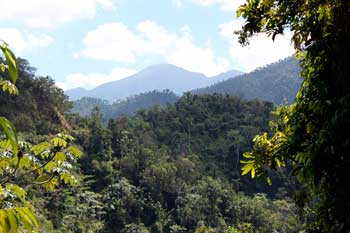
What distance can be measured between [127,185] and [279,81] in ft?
167

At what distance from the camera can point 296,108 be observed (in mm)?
1607

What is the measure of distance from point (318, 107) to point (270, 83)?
213 ft

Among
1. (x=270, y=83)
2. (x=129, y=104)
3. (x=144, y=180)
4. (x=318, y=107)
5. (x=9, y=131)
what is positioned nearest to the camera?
(x=9, y=131)

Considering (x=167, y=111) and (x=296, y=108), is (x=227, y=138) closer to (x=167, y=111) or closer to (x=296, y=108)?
(x=167, y=111)

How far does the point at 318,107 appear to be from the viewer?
1390 millimetres

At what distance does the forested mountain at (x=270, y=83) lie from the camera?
6078cm

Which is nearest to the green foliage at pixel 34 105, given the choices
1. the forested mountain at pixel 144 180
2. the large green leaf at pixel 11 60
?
the forested mountain at pixel 144 180

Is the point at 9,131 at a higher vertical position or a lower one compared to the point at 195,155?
higher

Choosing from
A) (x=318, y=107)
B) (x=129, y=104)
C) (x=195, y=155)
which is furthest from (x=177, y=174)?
(x=129, y=104)

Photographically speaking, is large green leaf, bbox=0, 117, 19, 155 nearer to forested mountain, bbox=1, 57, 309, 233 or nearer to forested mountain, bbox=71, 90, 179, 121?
forested mountain, bbox=1, 57, 309, 233

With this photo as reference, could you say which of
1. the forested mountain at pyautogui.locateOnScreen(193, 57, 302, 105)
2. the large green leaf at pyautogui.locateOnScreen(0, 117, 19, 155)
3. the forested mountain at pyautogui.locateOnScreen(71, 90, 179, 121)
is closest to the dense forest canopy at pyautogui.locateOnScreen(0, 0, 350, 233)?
the large green leaf at pyautogui.locateOnScreen(0, 117, 19, 155)

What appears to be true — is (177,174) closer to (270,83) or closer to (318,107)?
(318,107)

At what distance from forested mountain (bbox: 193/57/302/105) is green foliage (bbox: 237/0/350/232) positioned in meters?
57.4

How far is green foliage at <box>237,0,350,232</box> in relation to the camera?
4.29 ft
